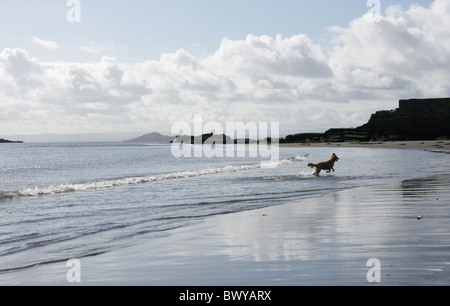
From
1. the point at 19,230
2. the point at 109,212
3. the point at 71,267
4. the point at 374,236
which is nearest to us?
the point at 71,267

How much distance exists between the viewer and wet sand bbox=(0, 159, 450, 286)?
6766mm

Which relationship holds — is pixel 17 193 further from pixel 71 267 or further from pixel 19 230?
pixel 71 267

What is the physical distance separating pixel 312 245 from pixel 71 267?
4.84 meters

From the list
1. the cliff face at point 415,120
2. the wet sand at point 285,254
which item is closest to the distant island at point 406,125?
the cliff face at point 415,120

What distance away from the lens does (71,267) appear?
820 centimetres

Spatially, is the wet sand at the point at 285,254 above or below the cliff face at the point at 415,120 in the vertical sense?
below

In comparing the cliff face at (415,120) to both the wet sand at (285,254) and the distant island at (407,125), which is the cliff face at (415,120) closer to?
the distant island at (407,125)

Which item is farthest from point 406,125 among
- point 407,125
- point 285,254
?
point 285,254

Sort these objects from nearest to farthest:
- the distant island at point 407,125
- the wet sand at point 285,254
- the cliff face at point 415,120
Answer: the wet sand at point 285,254 → the distant island at point 407,125 → the cliff face at point 415,120

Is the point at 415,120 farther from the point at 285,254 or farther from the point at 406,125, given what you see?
the point at 285,254

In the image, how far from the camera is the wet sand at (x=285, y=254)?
6766 millimetres
